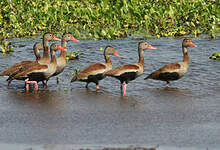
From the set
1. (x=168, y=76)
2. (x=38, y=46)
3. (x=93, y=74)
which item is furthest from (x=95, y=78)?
(x=38, y=46)

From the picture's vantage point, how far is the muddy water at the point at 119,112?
9.09 meters

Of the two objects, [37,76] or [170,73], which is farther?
[170,73]

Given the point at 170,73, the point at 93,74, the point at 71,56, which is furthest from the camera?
the point at 71,56

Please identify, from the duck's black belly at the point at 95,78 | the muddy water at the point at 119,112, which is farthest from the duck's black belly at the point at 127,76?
the duck's black belly at the point at 95,78

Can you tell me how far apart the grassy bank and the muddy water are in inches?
202

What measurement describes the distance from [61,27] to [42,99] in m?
10.5

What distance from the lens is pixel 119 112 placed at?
10906 mm

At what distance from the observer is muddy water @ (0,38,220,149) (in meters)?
9.09

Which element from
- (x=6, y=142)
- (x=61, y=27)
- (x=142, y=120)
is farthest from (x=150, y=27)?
(x=6, y=142)

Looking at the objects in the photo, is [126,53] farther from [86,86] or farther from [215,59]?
[86,86]

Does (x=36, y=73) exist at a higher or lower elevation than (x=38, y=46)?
lower

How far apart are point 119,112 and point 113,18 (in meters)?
11.8

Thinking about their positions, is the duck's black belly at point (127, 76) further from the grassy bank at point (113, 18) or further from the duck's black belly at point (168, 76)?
the grassy bank at point (113, 18)

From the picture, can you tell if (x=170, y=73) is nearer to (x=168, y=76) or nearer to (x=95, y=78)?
(x=168, y=76)
